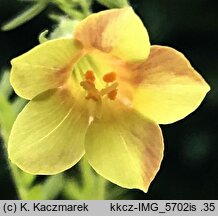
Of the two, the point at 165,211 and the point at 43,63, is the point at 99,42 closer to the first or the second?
the point at 43,63

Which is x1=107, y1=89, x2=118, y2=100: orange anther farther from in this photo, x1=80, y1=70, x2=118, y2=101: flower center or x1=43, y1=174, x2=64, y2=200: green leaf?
x1=43, y1=174, x2=64, y2=200: green leaf

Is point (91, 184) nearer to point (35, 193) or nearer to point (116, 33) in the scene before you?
point (35, 193)

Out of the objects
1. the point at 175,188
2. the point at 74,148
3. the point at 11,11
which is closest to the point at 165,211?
the point at 175,188

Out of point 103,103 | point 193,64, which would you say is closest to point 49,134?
point 103,103

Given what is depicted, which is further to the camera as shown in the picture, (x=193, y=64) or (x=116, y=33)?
(x=193, y=64)
